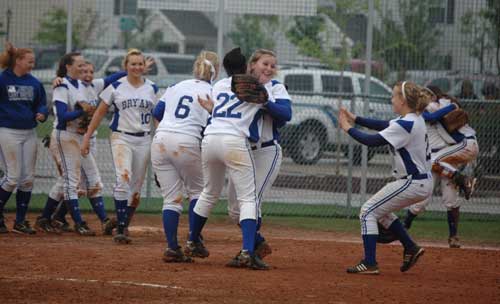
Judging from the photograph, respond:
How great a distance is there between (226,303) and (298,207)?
28.0 ft

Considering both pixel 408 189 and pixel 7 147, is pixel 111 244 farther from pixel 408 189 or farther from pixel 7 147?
pixel 408 189

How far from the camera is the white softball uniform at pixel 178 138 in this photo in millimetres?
9695

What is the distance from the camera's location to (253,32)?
55.9 ft

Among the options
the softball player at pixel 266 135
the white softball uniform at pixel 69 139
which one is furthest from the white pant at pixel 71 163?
the softball player at pixel 266 135

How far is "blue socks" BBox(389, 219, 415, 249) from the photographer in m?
9.56

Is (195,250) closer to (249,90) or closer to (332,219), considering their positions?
(249,90)

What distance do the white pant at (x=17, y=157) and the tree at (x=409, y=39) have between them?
250 inches

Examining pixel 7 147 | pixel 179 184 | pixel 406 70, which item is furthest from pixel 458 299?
pixel 406 70

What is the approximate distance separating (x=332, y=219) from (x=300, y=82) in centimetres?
276

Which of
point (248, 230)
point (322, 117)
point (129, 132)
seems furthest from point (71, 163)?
point (322, 117)

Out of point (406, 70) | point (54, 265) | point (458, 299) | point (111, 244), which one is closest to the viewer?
point (458, 299)

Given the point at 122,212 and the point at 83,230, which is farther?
the point at 83,230

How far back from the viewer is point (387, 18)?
16.1 m

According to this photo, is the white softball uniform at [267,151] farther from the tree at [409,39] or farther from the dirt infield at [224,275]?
the tree at [409,39]
